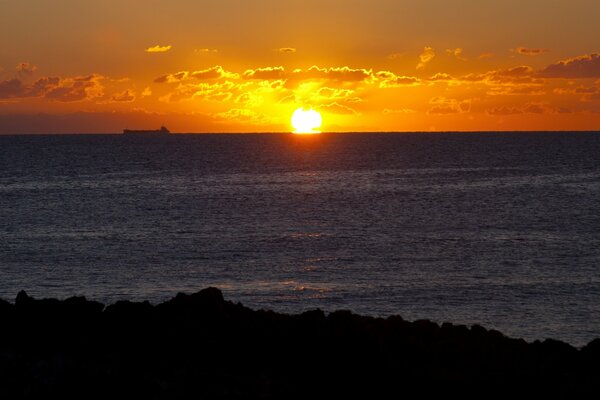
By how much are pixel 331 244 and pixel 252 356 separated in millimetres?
39015

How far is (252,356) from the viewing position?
72.4 ft

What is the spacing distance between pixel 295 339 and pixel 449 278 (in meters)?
25.3

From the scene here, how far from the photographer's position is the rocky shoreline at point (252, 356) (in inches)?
772

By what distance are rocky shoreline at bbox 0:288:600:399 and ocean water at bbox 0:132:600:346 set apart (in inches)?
520

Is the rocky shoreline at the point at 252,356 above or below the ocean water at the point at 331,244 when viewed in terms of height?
above

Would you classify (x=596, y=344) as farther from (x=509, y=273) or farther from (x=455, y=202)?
(x=455, y=202)

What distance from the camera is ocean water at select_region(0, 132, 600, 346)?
41.0m

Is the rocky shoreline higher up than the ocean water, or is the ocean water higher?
the rocky shoreline

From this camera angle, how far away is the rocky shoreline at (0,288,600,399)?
64.3ft

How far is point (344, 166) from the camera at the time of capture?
173625 millimetres

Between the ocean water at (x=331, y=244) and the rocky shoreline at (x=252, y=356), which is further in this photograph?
the ocean water at (x=331, y=244)

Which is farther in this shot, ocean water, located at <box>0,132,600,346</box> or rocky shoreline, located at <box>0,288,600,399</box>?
ocean water, located at <box>0,132,600,346</box>

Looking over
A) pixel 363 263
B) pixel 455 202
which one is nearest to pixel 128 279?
pixel 363 263

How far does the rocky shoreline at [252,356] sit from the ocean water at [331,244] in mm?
13207
